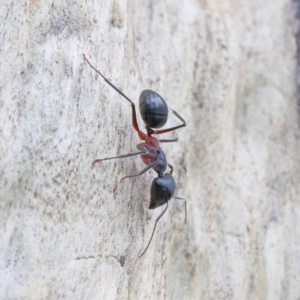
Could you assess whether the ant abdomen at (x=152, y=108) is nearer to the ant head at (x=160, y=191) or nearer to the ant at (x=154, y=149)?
the ant at (x=154, y=149)

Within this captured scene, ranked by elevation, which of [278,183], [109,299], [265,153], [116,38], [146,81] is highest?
[116,38]

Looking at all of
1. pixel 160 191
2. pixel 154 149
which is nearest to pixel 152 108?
pixel 154 149

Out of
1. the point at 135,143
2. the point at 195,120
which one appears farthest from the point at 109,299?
the point at 195,120

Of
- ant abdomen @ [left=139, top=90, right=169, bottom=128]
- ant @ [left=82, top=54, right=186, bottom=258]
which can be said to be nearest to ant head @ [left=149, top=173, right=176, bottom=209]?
ant @ [left=82, top=54, right=186, bottom=258]

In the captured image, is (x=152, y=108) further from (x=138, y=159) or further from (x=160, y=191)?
(x=160, y=191)

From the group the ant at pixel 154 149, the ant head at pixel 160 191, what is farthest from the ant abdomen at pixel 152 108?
the ant head at pixel 160 191

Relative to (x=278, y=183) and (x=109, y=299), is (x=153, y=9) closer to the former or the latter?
(x=278, y=183)
